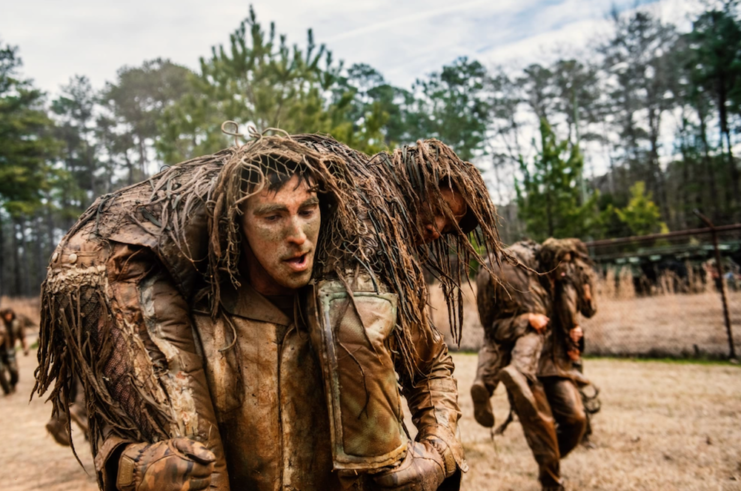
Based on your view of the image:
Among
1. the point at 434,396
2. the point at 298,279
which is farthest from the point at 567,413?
the point at 298,279

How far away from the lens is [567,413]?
5859 millimetres

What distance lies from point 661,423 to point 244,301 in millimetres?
7263

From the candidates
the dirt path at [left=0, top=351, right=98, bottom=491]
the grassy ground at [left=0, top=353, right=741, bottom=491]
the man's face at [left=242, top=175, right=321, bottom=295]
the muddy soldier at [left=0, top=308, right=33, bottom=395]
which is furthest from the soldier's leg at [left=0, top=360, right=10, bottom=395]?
the man's face at [left=242, top=175, right=321, bottom=295]

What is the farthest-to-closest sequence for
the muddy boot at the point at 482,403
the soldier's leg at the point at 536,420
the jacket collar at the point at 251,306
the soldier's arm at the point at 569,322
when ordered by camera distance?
1. the soldier's arm at the point at 569,322
2. the muddy boot at the point at 482,403
3. the soldier's leg at the point at 536,420
4. the jacket collar at the point at 251,306

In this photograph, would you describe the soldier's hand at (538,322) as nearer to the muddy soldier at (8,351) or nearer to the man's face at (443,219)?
the man's face at (443,219)

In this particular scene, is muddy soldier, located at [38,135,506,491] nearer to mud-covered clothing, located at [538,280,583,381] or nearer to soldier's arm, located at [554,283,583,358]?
mud-covered clothing, located at [538,280,583,381]

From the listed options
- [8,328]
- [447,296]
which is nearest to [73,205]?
[8,328]

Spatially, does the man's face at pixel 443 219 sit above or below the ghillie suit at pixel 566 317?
above

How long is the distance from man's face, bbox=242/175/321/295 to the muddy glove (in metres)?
0.62

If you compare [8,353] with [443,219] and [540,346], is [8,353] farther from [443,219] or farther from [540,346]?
[443,219]

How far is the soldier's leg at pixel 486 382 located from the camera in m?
6.00

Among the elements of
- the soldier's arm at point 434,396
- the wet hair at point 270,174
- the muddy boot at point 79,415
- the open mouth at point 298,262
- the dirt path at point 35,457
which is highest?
the wet hair at point 270,174

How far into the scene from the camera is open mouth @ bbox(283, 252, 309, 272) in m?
1.72

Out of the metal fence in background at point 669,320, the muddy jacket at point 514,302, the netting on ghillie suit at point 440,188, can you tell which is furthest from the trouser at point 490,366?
the metal fence in background at point 669,320
